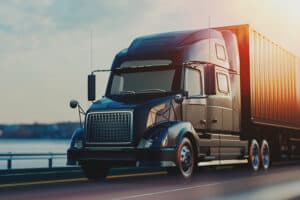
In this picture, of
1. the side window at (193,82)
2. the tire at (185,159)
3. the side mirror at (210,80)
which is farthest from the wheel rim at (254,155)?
the side mirror at (210,80)

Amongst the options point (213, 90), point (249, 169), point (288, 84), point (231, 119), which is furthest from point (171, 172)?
point (288, 84)

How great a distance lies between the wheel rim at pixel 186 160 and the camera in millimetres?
14820

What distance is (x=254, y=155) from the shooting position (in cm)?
1983

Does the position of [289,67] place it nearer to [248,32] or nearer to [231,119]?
[248,32]

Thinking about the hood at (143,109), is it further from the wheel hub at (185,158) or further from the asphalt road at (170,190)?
the asphalt road at (170,190)

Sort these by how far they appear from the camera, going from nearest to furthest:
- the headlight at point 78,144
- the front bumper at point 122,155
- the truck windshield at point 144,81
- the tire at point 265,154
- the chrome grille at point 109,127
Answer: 1. the front bumper at point 122,155
2. the chrome grille at point 109,127
3. the headlight at point 78,144
4. the truck windshield at point 144,81
5. the tire at point 265,154

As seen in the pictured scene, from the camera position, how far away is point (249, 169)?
64.7 ft

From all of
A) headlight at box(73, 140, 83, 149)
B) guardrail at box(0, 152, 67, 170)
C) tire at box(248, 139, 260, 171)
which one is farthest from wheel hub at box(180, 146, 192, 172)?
guardrail at box(0, 152, 67, 170)

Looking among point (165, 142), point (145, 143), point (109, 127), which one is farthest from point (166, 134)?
point (109, 127)

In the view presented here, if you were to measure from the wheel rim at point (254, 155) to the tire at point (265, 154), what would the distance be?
32cm

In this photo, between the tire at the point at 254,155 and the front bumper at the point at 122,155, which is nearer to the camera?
A: the front bumper at the point at 122,155

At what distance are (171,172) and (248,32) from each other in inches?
243

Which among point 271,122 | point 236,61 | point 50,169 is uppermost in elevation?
point 236,61

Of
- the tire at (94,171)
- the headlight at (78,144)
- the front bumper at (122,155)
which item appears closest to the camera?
the front bumper at (122,155)
